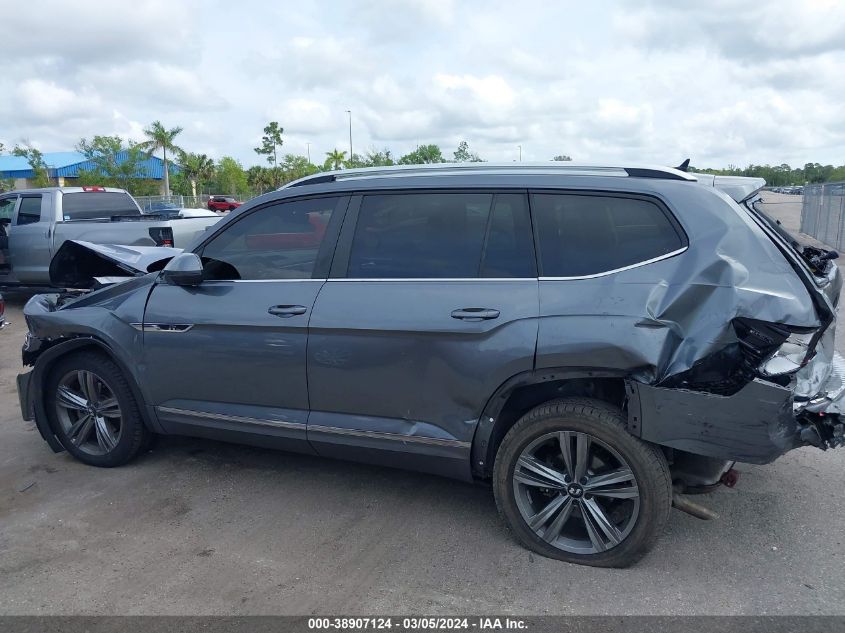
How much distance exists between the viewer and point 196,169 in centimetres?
6166

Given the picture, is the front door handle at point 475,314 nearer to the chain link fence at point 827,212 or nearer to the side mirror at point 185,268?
the side mirror at point 185,268

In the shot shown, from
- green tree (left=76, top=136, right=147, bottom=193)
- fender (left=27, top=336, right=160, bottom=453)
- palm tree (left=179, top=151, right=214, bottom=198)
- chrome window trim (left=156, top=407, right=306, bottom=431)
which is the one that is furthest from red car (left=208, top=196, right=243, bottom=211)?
chrome window trim (left=156, top=407, right=306, bottom=431)

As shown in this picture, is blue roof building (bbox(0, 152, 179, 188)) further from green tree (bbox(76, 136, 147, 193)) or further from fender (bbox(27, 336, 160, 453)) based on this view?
fender (bbox(27, 336, 160, 453))

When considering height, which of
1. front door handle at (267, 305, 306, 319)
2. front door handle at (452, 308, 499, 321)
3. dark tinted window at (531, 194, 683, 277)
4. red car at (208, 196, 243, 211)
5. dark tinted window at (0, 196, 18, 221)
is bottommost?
front door handle at (267, 305, 306, 319)

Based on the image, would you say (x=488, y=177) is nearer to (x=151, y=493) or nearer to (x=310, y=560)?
(x=310, y=560)

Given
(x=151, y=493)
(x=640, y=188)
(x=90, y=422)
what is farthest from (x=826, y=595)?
(x=90, y=422)

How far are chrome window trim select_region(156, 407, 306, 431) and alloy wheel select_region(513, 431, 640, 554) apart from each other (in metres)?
1.28

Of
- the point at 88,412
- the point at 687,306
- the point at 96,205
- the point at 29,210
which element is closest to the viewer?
the point at 687,306

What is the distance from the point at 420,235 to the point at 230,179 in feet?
203

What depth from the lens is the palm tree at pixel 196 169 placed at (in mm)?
59359

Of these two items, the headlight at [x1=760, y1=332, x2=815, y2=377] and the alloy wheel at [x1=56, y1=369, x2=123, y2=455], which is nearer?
the headlight at [x1=760, y1=332, x2=815, y2=377]

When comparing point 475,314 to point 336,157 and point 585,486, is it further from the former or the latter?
point 336,157

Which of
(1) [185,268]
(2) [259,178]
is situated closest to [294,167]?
(2) [259,178]

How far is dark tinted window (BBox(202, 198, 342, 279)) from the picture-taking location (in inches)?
151
